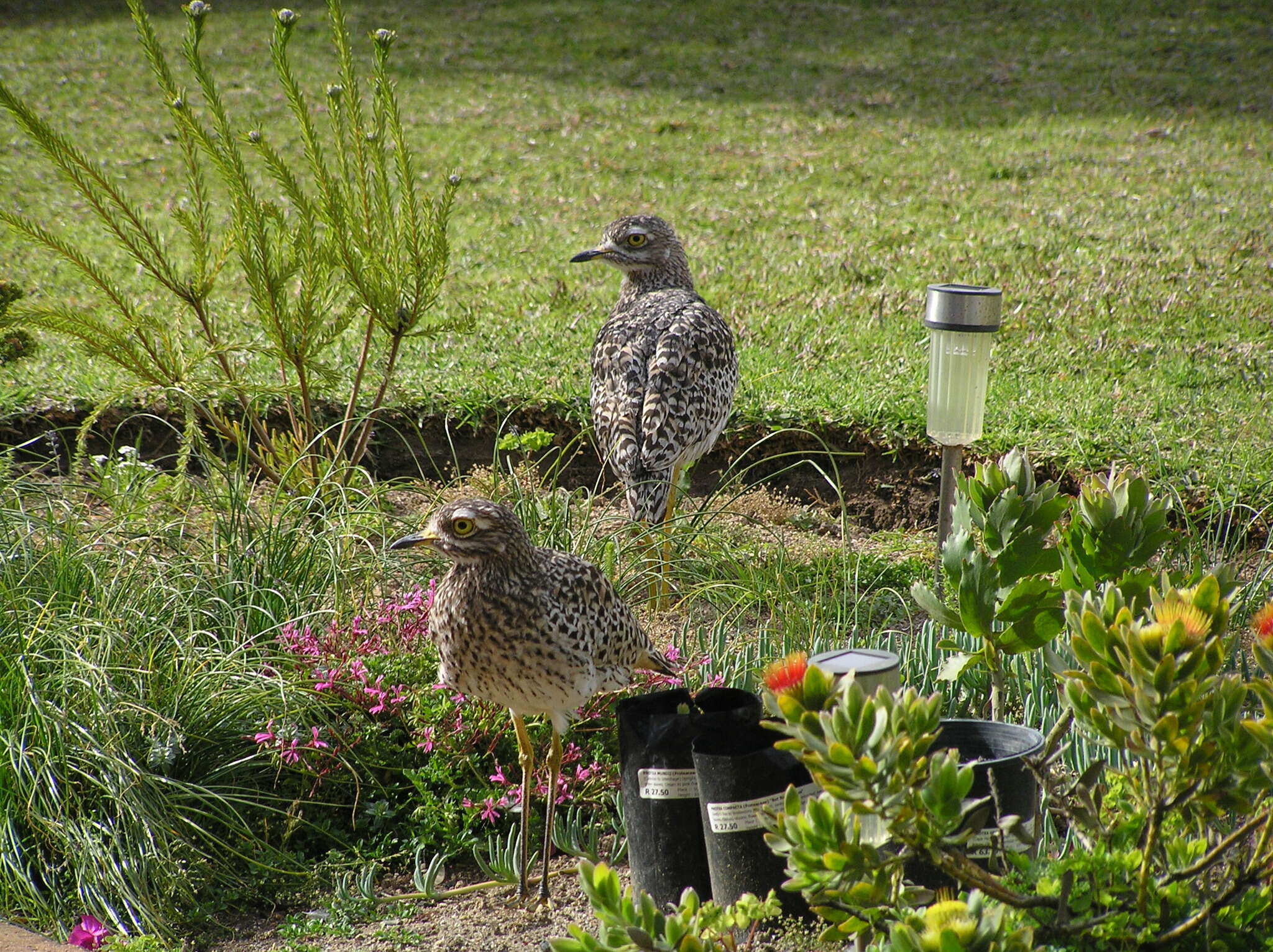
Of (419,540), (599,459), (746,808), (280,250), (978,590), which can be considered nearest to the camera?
(746,808)

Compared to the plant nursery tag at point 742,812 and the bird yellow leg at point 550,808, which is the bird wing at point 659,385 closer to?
the bird yellow leg at point 550,808

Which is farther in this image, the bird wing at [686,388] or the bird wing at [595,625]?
the bird wing at [686,388]

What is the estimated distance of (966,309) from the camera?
4262 millimetres

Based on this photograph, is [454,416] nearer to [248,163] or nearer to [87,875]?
[87,875]

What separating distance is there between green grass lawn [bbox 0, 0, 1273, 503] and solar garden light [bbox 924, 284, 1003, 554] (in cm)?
108

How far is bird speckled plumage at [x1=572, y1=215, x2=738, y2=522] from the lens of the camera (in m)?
5.41

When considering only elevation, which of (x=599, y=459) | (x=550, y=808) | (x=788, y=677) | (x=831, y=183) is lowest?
(x=550, y=808)

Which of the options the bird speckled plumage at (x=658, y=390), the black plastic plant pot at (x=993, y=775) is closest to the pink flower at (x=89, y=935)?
the black plastic plant pot at (x=993, y=775)

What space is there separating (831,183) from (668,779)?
30.1ft

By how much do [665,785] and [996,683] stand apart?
94cm

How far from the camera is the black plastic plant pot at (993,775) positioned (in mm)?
2723

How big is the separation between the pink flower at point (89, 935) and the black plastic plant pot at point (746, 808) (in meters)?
1.60

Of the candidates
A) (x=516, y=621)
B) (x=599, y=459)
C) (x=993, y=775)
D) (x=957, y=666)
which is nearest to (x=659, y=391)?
(x=599, y=459)

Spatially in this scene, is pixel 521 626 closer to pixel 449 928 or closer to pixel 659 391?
pixel 449 928
